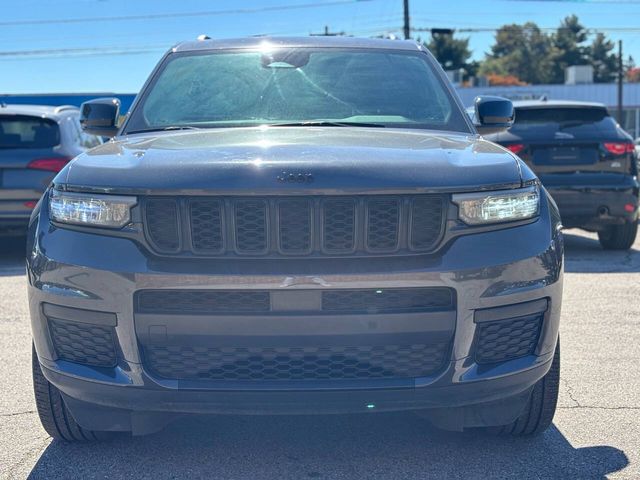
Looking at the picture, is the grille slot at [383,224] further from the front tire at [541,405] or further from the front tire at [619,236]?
the front tire at [619,236]

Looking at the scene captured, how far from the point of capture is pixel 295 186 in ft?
10.6

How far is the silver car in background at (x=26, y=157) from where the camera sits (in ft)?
30.4

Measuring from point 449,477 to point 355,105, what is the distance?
192 cm

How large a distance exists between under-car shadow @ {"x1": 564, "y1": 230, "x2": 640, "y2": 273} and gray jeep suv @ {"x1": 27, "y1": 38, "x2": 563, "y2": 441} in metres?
5.69

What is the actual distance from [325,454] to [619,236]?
7.17 meters

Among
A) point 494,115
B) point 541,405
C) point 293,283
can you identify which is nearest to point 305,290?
point 293,283

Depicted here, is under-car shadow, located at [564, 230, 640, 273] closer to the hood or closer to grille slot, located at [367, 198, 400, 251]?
the hood

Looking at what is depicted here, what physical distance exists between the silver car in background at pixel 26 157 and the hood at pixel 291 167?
226 inches

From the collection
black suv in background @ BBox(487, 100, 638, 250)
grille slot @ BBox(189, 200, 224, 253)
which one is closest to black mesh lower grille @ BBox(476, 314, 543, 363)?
grille slot @ BBox(189, 200, 224, 253)

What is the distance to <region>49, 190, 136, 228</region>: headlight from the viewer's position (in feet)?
10.8

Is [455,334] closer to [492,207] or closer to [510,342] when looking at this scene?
[510,342]

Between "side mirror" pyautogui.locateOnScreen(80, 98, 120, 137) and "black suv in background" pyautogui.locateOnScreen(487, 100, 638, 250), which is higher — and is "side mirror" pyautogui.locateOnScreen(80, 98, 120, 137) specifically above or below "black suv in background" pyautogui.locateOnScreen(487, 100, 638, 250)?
above

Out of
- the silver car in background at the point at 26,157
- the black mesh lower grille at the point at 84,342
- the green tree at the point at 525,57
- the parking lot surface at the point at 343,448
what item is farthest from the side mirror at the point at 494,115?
the green tree at the point at 525,57

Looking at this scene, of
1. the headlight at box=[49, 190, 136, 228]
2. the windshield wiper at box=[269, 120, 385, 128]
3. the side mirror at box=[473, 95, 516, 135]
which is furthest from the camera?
the side mirror at box=[473, 95, 516, 135]
